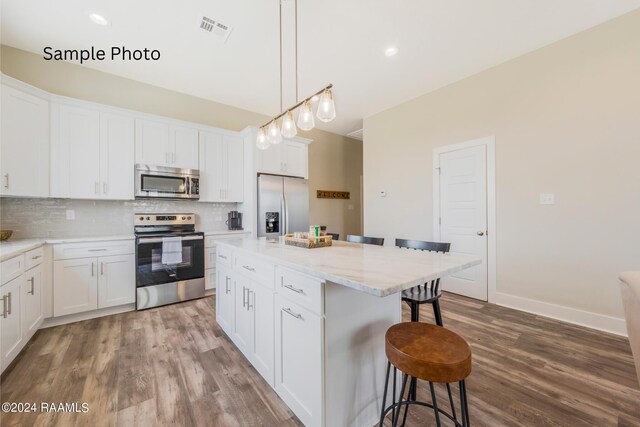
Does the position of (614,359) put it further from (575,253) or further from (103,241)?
(103,241)

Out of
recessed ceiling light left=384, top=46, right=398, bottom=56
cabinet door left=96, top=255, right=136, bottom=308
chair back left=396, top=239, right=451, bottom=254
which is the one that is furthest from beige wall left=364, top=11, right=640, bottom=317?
cabinet door left=96, top=255, right=136, bottom=308

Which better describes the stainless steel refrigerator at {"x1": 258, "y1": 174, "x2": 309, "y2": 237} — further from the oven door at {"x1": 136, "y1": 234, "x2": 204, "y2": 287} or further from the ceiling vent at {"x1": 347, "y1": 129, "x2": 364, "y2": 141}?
the ceiling vent at {"x1": 347, "y1": 129, "x2": 364, "y2": 141}

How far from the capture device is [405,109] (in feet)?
13.7

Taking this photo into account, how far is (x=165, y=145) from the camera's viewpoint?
3406 mm

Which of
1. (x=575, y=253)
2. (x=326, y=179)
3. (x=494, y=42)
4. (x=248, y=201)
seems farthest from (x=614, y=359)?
(x=326, y=179)

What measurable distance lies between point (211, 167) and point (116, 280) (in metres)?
1.86

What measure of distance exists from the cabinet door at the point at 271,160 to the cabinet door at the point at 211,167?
58 centimetres

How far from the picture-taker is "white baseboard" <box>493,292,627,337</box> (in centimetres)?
241

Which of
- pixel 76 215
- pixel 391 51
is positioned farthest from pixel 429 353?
pixel 76 215

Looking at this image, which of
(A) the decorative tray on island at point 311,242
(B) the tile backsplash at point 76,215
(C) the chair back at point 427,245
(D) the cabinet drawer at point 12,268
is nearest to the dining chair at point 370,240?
(C) the chair back at point 427,245

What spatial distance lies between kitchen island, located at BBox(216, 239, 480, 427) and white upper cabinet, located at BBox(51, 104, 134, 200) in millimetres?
2504

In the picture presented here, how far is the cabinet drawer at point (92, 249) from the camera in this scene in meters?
2.63

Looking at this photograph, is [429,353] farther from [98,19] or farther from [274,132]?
[98,19]

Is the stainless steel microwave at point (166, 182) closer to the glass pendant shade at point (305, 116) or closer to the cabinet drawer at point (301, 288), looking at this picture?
the glass pendant shade at point (305, 116)
